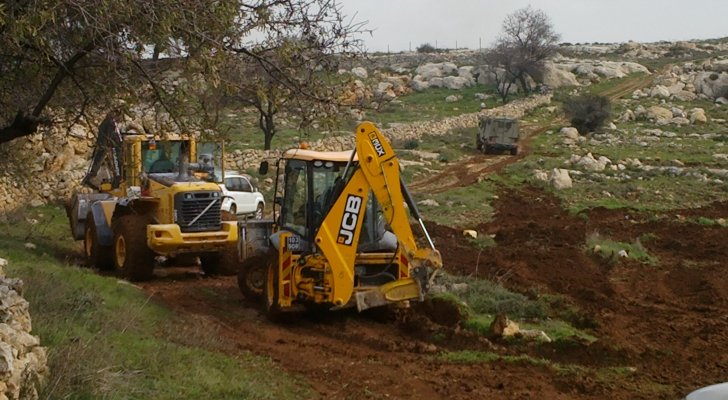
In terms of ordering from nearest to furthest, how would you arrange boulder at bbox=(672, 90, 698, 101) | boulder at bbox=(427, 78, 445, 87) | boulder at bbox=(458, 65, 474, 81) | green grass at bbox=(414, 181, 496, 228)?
green grass at bbox=(414, 181, 496, 228) → boulder at bbox=(672, 90, 698, 101) → boulder at bbox=(427, 78, 445, 87) → boulder at bbox=(458, 65, 474, 81)

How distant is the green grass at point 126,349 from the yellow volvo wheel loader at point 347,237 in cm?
140

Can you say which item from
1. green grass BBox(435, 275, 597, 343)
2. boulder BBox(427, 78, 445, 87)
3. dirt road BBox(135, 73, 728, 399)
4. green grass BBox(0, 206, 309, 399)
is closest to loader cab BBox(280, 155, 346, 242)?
dirt road BBox(135, 73, 728, 399)

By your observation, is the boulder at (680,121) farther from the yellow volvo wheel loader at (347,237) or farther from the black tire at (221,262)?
the yellow volvo wheel loader at (347,237)

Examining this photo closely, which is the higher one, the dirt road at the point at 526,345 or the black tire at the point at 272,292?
the black tire at the point at 272,292

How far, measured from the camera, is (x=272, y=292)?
39.8 ft

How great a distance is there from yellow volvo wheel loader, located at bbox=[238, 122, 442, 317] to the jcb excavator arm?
1 cm

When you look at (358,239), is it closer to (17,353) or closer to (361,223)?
(361,223)

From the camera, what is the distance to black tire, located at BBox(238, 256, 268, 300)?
13.5 m

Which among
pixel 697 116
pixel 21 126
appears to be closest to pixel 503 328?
pixel 21 126

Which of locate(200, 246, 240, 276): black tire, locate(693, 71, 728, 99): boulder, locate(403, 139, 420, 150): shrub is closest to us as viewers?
locate(200, 246, 240, 276): black tire

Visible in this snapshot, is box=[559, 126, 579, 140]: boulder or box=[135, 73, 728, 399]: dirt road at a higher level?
box=[559, 126, 579, 140]: boulder

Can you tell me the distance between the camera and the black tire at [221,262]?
15688 mm

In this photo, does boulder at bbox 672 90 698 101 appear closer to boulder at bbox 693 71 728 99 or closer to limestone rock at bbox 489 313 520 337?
boulder at bbox 693 71 728 99

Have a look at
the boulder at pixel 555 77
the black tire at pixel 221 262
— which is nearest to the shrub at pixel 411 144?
the black tire at pixel 221 262
